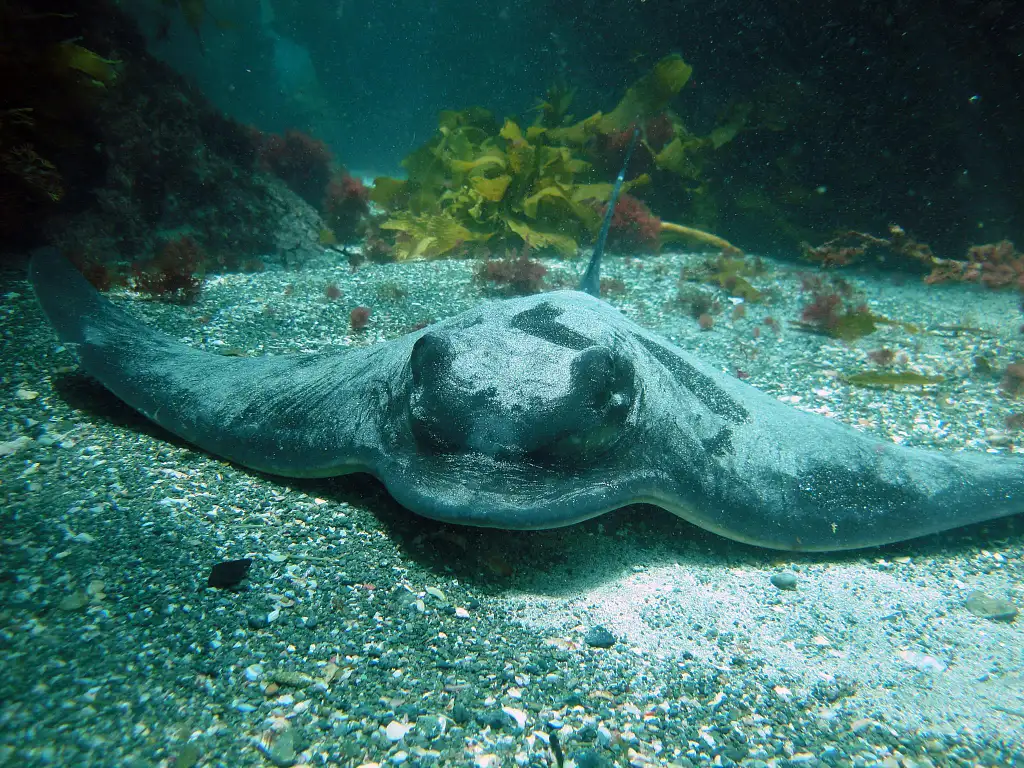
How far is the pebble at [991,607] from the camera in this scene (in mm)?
2715

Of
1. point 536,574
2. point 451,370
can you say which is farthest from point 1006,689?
point 451,370

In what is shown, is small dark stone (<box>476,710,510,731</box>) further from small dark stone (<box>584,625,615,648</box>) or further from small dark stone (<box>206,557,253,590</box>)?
small dark stone (<box>206,557,253,590</box>)

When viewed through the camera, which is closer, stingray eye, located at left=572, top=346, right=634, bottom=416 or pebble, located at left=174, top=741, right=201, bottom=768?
pebble, located at left=174, top=741, right=201, bottom=768

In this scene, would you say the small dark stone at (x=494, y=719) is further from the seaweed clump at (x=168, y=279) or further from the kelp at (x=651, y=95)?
the kelp at (x=651, y=95)

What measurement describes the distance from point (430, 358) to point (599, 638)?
1.72m

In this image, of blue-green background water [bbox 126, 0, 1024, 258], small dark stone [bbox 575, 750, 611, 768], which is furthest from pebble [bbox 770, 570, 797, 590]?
blue-green background water [bbox 126, 0, 1024, 258]

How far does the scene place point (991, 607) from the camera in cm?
278

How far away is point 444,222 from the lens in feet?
29.2

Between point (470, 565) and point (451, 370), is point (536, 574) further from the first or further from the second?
point (451, 370)

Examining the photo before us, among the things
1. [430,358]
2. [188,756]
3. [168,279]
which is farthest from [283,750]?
[168,279]

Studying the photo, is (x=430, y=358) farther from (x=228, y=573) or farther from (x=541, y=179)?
(x=541, y=179)

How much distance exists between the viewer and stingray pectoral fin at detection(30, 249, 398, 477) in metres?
2.84

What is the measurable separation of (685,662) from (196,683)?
208 centimetres

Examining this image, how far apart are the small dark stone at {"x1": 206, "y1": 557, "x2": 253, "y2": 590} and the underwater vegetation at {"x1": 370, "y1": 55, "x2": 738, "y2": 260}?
7.07 meters
